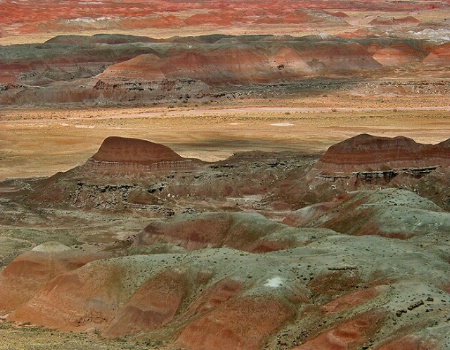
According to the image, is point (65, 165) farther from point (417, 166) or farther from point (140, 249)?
point (140, 249)

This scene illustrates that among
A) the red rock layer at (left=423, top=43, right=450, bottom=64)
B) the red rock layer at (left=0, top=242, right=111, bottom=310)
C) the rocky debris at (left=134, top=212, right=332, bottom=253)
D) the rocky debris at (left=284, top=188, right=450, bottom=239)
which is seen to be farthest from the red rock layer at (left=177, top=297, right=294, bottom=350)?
the red rock layer at (left=423, top=43, right=450, bottom=64)

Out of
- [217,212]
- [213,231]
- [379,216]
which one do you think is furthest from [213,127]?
[379,216]

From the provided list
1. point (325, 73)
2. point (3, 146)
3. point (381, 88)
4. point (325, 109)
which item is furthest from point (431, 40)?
point (3, 146)

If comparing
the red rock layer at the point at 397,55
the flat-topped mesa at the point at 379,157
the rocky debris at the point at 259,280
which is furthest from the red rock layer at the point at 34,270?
the red rock layer at the point at 397,55

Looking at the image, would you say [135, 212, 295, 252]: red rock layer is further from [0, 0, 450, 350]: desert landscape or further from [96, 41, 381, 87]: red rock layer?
Answer: [96, 41, 381, 87]: red rock layer

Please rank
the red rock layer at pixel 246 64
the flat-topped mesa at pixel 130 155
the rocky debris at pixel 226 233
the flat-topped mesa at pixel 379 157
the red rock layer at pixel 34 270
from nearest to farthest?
the red rock layer at pixel 34 270 → the rocky debris at pixel 226 233 → the flat-topped mesa at pixel 379 157 → the flat-topped mesa at pixel 130 155 → the red rock layer at pixel 246 64

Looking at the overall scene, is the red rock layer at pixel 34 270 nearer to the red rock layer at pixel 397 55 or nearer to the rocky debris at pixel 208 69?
the rocky debris at pixel 208 69
